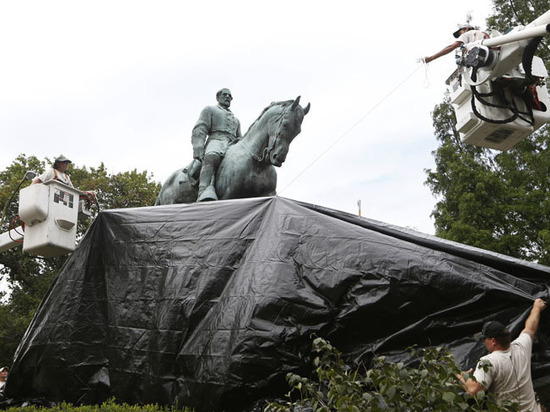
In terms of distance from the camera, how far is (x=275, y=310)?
4.04m

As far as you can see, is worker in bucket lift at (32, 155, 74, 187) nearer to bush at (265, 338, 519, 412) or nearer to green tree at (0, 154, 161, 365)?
bush at (265, 338, 519, 412)

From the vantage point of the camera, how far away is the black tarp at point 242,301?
3.86 meters

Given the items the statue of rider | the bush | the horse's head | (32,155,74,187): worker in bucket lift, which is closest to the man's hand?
the bush

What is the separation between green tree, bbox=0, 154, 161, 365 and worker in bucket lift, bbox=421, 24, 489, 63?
57.6 feet

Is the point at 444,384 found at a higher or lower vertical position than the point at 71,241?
lower

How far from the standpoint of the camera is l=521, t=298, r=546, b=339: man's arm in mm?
3486

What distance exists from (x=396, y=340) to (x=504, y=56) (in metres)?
3.04

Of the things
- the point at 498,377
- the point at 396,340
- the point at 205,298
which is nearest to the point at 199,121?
the point at 205,298

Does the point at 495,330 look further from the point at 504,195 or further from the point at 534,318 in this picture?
the point at 504,195

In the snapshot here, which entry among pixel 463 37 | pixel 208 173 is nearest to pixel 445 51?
pixel 463 37

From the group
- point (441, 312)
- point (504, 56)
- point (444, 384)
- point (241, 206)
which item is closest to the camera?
point (444, 384)

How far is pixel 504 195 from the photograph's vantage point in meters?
17.2

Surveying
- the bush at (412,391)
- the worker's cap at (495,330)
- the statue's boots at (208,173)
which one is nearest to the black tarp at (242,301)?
the worker's cap at (495,330)

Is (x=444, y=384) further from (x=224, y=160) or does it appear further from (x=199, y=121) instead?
(x=199, y=121)
